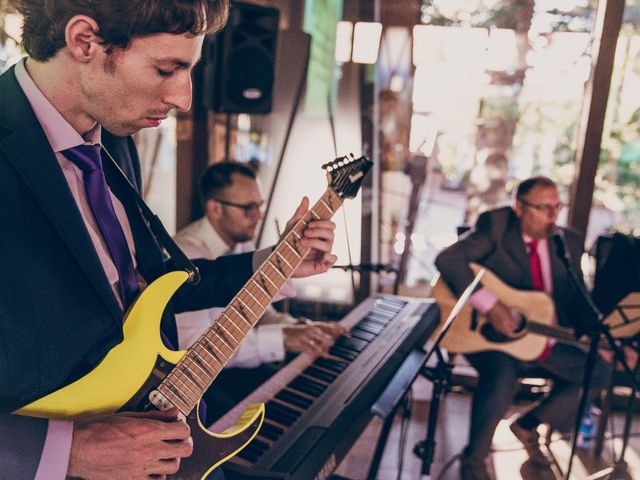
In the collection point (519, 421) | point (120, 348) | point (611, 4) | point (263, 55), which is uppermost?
point (611, 4)

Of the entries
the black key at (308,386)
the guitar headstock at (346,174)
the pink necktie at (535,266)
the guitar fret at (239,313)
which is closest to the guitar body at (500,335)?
the pink necktie at (535,266)

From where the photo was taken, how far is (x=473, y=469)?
3.16 metres

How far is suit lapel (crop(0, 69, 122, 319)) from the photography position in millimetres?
986

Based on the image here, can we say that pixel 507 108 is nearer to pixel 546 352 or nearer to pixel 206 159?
pixel 546 352

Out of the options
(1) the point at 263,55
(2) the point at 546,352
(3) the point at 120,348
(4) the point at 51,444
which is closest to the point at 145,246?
(3) the point at 120,348

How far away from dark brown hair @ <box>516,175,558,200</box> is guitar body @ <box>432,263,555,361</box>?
1.72 ft

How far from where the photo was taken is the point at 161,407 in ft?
3.86

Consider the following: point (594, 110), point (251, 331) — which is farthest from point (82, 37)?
point (594, 110)

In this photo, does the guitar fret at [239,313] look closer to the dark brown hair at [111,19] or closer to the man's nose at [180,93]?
the man's nose at [180,93]

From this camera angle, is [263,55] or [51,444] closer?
[51,444]

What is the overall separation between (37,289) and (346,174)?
2.82 ft

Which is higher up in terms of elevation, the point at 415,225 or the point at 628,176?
the point at 628,176

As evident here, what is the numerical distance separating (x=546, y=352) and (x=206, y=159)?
2801 mm

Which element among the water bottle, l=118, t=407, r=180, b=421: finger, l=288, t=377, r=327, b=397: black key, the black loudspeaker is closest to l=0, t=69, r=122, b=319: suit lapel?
l=118, t=407, r=180, b=421: finger
